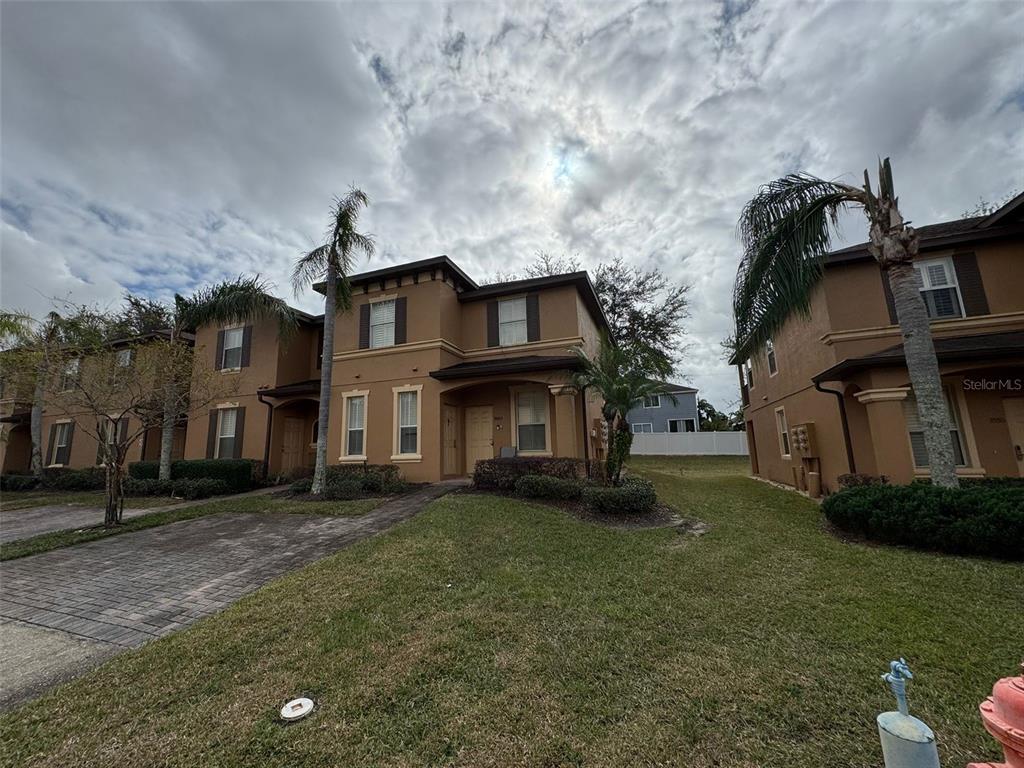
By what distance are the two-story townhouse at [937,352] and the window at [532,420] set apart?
7.42 metres

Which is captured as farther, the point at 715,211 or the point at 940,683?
the point at 715,211

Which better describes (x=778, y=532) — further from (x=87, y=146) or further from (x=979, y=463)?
(x=87, y=146)

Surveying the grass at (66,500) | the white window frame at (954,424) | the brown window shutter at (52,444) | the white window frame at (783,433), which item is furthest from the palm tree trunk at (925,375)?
the brown window shutter at (52,444)

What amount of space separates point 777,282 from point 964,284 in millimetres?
6120

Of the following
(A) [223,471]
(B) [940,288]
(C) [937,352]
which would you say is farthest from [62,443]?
(B) [940,288]

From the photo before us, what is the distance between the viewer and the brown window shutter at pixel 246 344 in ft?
54.5

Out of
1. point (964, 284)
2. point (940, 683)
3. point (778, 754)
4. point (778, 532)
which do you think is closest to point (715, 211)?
point (964, 284)

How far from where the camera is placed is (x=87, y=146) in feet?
28.9

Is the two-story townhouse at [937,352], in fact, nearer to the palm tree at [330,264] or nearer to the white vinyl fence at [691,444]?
the palm tree at [330,264]

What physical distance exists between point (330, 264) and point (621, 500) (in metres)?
10.1

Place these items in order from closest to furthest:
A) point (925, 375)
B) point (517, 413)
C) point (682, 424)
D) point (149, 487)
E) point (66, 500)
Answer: point (925, 375), point (66, 500), point (149, 487), point (517, 413), point (682, 424)

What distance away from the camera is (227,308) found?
1489 centimetres

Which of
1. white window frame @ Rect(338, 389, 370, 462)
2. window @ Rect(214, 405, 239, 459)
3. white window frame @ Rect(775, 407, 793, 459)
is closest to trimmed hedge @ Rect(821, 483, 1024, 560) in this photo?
white window frame @ Rect(775, 407, 793, 459)

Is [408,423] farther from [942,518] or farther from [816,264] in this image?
[942,518]
